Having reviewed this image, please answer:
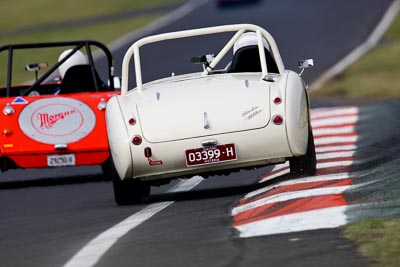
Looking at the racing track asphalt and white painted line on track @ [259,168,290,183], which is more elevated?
the racing track asphalt

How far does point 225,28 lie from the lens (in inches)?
429

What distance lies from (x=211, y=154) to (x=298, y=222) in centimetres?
230

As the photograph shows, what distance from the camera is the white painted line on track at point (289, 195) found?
331 inches

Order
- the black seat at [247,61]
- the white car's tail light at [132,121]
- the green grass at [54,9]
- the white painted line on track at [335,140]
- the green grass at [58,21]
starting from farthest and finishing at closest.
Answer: the green grass at [54,9]
the green grass at [58,21]
the white painted line on track at [335,140]
the black seat at [247,61]
the white car's tail light at [132,121]

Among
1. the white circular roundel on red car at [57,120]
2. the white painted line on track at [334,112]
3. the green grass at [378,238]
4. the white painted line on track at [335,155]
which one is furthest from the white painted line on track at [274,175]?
the white painted line on track at [334,112]

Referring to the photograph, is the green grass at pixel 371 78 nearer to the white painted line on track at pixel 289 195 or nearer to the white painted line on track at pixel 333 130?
the white painted line on track at pixel 333 130

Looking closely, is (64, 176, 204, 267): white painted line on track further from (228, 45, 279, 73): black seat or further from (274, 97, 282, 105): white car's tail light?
(228, 45, 279, 73): black seat

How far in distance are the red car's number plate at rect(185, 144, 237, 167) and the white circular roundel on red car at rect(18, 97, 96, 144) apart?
10.6 ft

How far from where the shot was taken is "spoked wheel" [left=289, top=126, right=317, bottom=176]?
977cm

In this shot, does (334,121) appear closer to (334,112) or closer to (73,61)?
(334,112)

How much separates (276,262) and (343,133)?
813cm

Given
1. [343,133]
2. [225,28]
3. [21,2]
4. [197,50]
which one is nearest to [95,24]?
[197,50]

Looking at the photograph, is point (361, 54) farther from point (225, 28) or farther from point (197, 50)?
point (225, 28)

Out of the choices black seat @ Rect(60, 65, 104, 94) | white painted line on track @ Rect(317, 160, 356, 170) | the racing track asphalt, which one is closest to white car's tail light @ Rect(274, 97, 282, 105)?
the racing track asphalt
